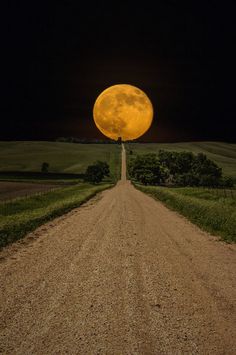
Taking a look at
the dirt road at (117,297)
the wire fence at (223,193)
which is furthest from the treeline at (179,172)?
the dirt road at (117,297)

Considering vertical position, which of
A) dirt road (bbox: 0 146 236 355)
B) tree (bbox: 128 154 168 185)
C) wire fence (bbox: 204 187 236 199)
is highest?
tree (bbox: 128 154 168 185)

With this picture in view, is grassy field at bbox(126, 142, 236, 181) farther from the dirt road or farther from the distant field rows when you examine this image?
the dirt road

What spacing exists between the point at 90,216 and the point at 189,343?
1592 centimetres

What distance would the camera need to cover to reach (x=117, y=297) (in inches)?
296

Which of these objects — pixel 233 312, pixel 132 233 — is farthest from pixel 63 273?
pixel 132 233

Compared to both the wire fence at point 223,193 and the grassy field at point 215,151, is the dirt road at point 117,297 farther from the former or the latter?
the grassy field at point 215,151

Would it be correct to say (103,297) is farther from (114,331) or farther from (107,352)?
(107,352)

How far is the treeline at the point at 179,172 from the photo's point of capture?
98.8m

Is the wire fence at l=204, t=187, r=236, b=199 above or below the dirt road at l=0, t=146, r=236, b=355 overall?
below

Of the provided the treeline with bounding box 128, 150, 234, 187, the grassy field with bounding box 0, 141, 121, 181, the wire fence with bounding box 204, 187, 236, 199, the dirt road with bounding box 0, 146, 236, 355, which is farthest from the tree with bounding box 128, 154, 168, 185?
the dirt road with bounding box 0, 146, 236, 355

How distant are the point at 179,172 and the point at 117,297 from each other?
10825cm

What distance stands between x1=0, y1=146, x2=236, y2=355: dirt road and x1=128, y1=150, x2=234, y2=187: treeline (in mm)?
86434

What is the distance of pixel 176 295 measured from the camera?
778 cm

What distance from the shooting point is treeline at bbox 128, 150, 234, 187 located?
9881cm
